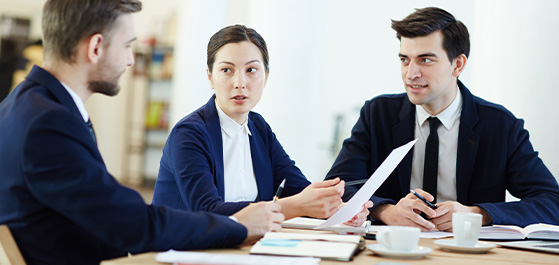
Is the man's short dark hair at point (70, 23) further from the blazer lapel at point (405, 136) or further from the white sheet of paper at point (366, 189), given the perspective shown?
the blazer lapel at point (405, 136)

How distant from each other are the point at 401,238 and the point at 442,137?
1.12 m

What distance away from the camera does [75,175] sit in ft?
3.89

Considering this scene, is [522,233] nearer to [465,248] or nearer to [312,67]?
[465,248]

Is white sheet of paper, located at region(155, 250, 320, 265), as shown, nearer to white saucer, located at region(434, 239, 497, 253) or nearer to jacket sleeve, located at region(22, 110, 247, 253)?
jacket sleeve, located at region(22, 110, 247, 253)

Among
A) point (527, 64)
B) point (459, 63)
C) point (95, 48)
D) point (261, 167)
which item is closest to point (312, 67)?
point (527, 64)

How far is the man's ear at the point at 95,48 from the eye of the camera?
4.45ft

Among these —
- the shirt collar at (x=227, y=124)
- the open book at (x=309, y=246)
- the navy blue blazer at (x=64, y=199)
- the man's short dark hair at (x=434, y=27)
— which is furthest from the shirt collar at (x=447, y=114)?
the navy blue blazer at (x=64, y=199)

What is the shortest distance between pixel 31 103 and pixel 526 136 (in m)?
1.84

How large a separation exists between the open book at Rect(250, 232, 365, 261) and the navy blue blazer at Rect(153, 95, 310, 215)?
326 millimetres

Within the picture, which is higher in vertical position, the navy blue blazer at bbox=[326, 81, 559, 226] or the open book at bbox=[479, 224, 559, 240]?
the navy blue blazer at bbox=[326, 81, 559, 226]

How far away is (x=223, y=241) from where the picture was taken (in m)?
1.33

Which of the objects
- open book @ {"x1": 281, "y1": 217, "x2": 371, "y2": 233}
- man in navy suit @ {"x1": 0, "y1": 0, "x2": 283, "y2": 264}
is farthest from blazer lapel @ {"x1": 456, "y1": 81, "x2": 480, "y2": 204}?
man in navy suit @ {"x1": 0, "y1": 0, "x2": 283, "y2": 264}

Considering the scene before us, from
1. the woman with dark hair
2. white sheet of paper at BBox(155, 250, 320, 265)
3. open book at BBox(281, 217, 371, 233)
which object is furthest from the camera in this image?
the woman with dark hair

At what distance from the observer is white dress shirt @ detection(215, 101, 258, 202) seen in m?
2.14
